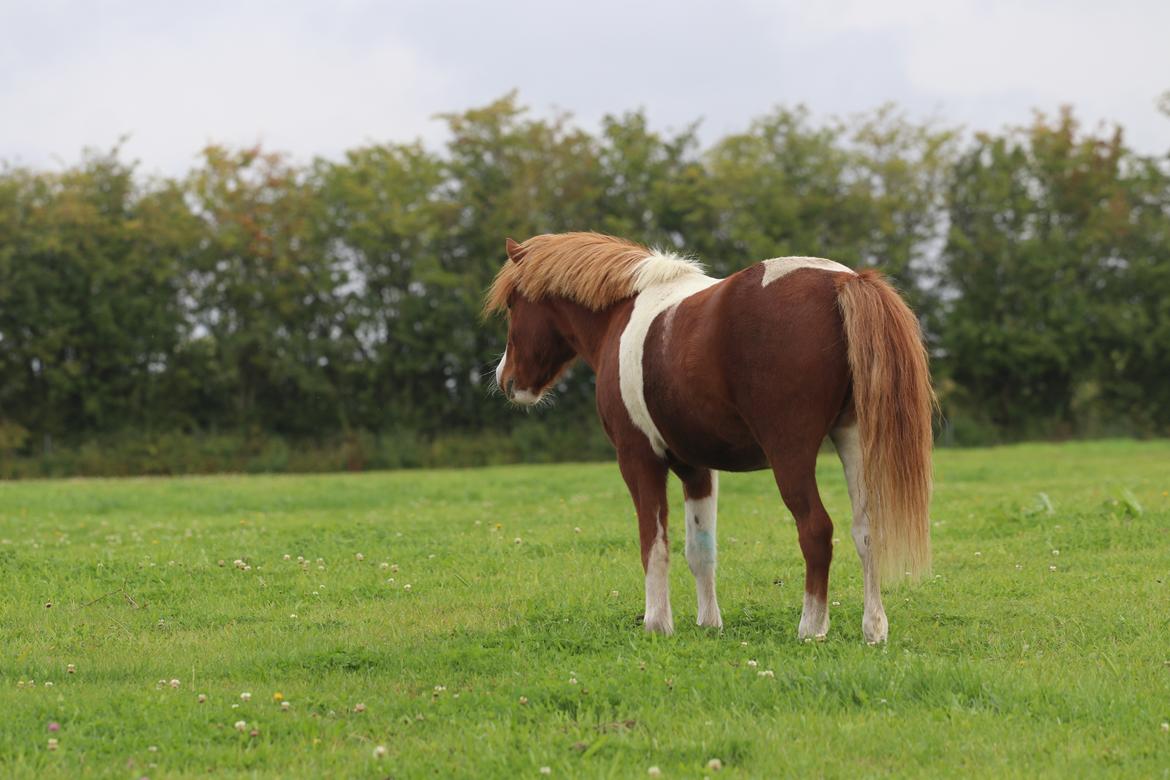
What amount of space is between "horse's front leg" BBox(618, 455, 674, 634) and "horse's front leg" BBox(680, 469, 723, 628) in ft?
0.69

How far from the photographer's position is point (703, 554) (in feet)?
25.6

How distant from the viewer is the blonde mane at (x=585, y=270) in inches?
319

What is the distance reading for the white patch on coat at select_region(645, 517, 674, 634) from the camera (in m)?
7.63

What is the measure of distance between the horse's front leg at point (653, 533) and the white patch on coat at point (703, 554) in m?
0.22

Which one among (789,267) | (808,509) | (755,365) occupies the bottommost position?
(808,509)

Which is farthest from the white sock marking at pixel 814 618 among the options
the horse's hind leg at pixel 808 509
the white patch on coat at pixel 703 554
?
the white patch on coat at pixel 703 554

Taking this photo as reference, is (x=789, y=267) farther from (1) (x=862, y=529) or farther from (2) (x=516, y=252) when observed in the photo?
(2) (x=516, y=252)

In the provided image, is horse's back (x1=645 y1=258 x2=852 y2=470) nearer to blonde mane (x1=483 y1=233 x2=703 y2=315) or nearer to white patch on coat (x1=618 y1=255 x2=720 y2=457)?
white patch on coat (x1=618 y1=255 x2=720 y2=457)

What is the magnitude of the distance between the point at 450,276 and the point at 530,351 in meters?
33.3

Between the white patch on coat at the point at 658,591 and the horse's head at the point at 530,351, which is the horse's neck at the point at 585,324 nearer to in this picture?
the horse's head at the point at 530,351

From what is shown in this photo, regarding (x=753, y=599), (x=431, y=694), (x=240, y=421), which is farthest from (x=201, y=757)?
(x=240, y=421)

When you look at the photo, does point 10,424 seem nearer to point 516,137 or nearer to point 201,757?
point 516,137

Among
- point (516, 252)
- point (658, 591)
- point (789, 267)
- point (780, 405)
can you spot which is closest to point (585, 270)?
point (516, 252)

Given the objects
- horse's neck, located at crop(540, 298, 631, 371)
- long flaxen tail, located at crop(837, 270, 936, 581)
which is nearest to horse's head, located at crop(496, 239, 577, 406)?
horse's neck, located at crop(540, 298, 631, 371)
